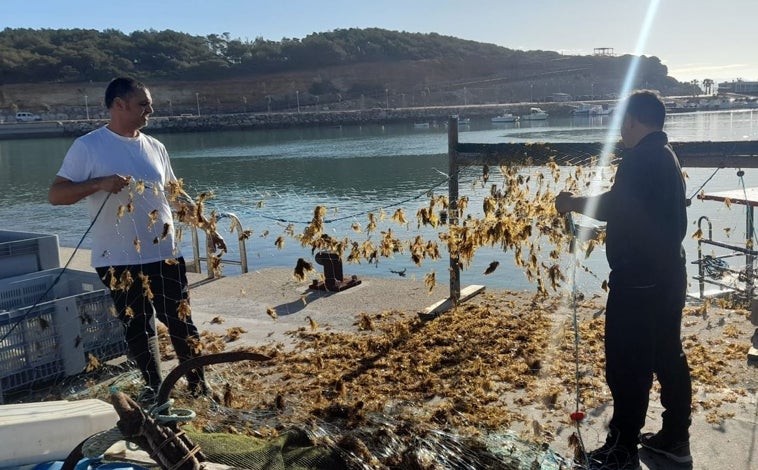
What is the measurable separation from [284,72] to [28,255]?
145587mm

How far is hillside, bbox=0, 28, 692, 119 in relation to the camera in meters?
124

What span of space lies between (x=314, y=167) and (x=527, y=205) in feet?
128

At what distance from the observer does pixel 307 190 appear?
32.7 metres

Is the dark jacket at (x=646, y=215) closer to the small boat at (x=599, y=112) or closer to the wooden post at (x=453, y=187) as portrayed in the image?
the wooden post at (x=453, y=187)

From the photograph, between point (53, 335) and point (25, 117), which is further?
point (25, 117)

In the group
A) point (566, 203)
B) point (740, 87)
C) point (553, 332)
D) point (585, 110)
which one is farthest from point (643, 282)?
point (740, 87)

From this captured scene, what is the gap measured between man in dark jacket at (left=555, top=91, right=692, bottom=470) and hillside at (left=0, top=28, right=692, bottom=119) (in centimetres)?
12128

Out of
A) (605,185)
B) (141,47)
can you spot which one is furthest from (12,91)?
(605,185)

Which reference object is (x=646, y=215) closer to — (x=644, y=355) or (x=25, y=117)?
(x=644, y=355)

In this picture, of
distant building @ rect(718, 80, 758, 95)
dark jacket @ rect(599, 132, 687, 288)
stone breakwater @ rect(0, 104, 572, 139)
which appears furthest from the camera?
distant building @ rect(718, 80, 758, 95)

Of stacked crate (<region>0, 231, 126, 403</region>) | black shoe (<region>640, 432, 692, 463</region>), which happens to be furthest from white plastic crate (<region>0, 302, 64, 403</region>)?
black shoe (<region>640, 432, 692, 463</region>)

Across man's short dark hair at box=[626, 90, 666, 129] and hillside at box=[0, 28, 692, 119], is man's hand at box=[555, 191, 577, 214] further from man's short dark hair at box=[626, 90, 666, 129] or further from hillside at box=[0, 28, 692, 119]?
hillside at box=[0, 28, 692, 119]

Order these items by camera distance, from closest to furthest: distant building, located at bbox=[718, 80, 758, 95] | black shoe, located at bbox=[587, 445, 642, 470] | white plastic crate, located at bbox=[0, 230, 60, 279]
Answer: black shoe, located at bbox=[587, 445, 642, 470], white plastic crate, located at bbox=[0, 230, 60, 279], distant building, located at bbox=[718, 80, 758, 95]

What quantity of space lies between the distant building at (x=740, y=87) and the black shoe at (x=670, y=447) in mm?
174339
